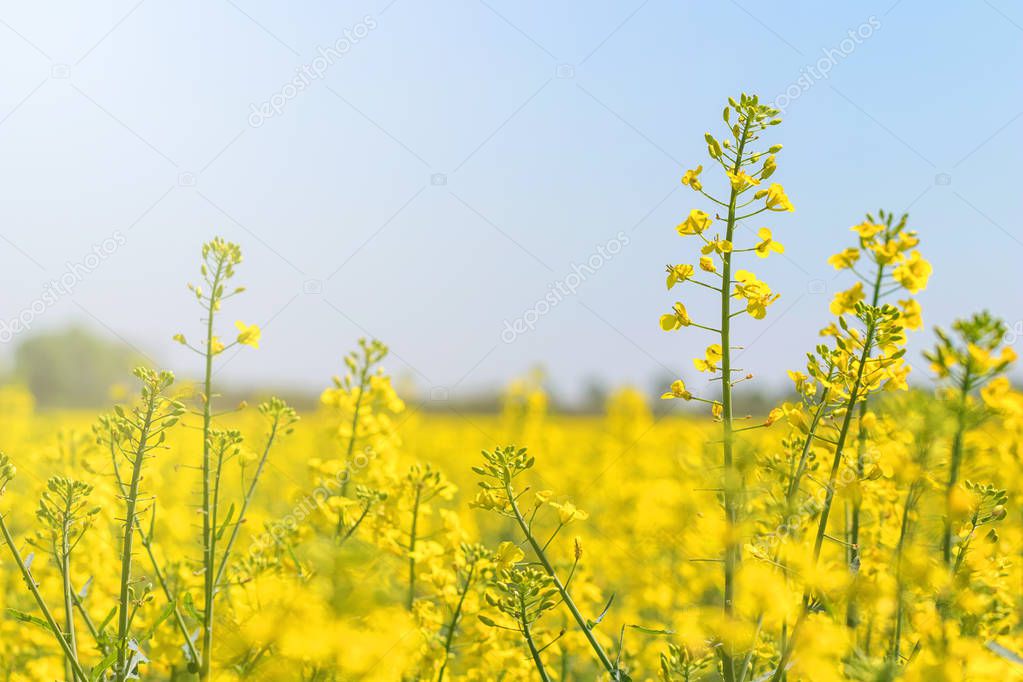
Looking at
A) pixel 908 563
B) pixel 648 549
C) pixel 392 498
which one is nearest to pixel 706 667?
pixel 908 563

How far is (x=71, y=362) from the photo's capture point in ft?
219

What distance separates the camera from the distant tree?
62.6 metres

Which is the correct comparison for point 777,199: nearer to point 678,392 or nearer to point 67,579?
point 678,392

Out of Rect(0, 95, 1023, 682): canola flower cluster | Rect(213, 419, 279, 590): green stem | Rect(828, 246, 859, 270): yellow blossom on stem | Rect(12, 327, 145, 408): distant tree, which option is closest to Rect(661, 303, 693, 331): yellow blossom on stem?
Rect(0, 95, 1023, 682): canola flower cluster

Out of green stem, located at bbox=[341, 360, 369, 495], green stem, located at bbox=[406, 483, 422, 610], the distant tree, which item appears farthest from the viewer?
the distant tree

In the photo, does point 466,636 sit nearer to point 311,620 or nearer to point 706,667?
point 706,667

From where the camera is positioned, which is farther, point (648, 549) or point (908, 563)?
point (648, 549)

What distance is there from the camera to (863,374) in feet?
7.61

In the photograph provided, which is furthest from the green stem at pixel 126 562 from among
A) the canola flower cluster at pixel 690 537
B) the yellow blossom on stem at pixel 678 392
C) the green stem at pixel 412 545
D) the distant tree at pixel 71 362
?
the distant tree at pixel 71 362

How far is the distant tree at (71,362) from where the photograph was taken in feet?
205

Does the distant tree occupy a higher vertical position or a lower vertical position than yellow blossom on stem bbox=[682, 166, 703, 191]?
higher

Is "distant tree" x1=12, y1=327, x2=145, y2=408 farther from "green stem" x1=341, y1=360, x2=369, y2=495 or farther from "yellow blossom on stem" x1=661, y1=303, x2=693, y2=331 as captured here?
"yellow blossom on stem" x1=661, y1=303, x2=693, y2=331

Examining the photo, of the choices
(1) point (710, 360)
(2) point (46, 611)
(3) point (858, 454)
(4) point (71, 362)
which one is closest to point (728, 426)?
(1) point (710, 360)

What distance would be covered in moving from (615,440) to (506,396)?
2.02 m
